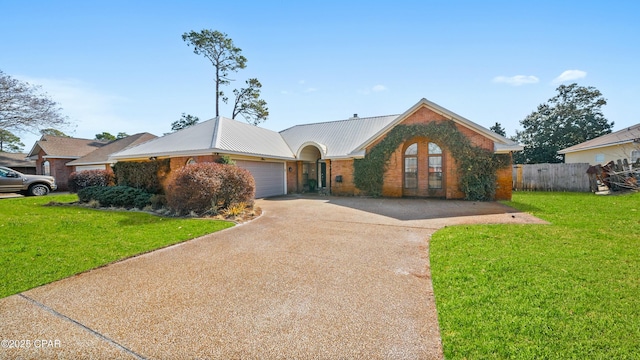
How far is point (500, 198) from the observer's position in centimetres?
1392

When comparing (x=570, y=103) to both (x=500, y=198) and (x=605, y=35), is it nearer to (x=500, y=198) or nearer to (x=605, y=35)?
(x=500, y=198)

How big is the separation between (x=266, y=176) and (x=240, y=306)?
14.0 m

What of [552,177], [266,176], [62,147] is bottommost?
[552,177]

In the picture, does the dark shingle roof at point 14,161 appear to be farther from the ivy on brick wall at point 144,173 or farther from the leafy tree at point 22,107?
the ivy on brick wall at point 144,173

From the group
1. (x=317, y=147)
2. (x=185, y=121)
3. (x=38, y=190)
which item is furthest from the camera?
(x=185, y=121)

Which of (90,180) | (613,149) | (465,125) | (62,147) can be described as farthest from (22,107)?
(613,149)

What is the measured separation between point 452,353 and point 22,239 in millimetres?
9416

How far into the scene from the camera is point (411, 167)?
15.9m

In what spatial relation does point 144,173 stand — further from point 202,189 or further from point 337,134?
point 337,134

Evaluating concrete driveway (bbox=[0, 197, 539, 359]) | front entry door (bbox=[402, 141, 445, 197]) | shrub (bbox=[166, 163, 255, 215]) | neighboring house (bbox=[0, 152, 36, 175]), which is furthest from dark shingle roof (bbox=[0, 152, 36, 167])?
front entry door (bbox=[402, 141, 445, 197])

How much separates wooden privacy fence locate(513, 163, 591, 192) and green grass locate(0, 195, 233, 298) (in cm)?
2046

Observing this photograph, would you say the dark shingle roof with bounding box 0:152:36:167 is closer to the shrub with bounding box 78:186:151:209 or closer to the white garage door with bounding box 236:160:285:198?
the shrub with bounding box 78:186:151:209

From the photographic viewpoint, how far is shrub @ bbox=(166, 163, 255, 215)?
983 centimetres

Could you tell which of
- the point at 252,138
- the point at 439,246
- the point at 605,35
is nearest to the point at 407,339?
the point at 439,246
